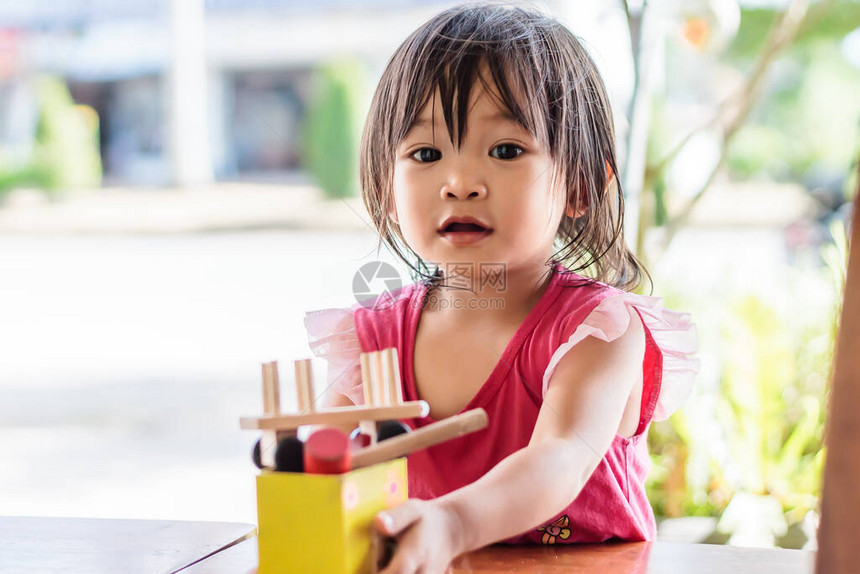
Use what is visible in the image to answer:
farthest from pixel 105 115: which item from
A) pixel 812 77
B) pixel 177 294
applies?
pixel 812 77

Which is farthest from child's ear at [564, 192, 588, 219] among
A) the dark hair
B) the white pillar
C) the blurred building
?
the white pillar

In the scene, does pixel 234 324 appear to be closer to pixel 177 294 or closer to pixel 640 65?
pixel 177 294

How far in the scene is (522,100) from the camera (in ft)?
2.75

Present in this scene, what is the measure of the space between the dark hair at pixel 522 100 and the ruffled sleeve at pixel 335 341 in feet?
0.33

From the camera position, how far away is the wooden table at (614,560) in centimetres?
67

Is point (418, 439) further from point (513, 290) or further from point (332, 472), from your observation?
point (513, 290)

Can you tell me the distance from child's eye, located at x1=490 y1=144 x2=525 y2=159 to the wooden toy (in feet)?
0.98

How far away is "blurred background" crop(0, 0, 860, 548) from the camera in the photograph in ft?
6.16

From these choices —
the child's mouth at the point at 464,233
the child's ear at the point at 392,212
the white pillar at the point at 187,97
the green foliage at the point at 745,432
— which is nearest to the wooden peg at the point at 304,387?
the child's mouth at the point at 464,233

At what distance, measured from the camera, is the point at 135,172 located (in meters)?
7.87

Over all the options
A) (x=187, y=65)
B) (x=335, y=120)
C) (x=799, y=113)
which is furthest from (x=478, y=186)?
(x=799, y=113)

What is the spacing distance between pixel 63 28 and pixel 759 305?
7191mm

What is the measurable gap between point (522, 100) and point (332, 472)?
1.40 ft

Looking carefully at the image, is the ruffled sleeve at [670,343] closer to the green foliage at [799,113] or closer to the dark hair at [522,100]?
the dark hair at [522,100]
